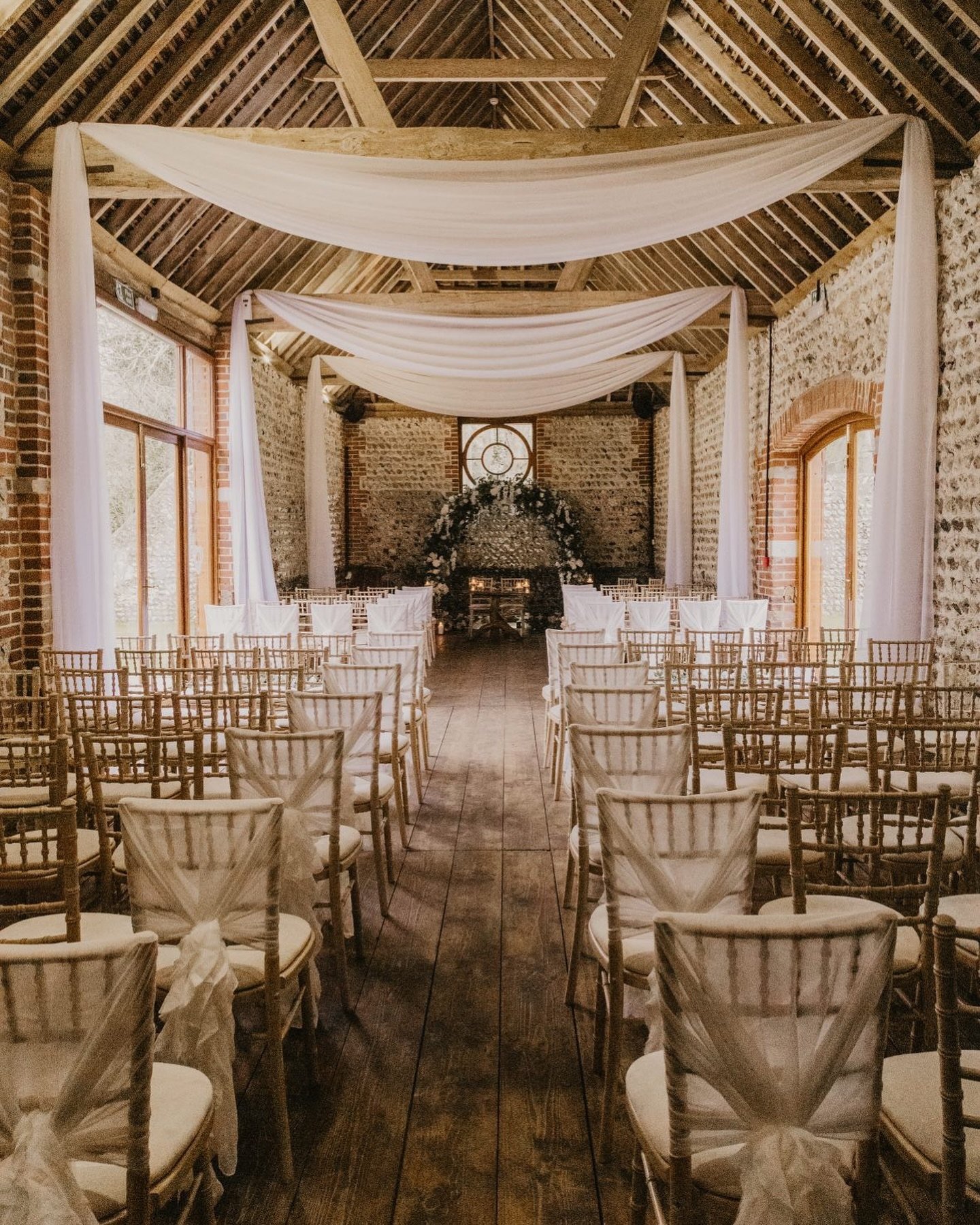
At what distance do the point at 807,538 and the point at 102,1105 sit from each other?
875 cm

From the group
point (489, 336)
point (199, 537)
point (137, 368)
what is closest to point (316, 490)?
point (199, 537)

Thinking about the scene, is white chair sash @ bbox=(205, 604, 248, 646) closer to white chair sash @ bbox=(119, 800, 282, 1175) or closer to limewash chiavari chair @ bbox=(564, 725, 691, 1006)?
limewash chiavari chair @ bbox=(564, 725, 691, 1006)

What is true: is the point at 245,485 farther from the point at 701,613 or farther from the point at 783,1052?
the point at 783,1052

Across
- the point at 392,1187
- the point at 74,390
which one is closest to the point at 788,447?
the point at 74,390

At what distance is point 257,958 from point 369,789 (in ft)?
5.33

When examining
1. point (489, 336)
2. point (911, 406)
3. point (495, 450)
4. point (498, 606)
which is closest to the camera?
point (911, 406)

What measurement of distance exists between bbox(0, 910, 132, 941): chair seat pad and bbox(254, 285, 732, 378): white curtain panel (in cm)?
549

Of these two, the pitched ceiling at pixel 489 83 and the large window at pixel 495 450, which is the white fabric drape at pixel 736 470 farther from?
the large window at pixel 495 450

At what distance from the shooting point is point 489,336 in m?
7.17

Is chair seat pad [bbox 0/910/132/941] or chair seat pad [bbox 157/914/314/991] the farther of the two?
chair seat pad [bbox 0/910/132/941]

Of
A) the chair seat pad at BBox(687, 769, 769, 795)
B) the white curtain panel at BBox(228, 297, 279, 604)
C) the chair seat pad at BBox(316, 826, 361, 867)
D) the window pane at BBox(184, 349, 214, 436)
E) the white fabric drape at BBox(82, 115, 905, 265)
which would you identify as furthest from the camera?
the window pane at BBox(184, 349, 214, 436)

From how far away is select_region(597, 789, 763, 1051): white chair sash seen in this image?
2156 mm

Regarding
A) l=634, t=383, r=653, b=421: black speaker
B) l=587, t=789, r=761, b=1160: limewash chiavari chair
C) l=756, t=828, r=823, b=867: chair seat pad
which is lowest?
l=756, t=828, r=823, b=867: chair seat pad

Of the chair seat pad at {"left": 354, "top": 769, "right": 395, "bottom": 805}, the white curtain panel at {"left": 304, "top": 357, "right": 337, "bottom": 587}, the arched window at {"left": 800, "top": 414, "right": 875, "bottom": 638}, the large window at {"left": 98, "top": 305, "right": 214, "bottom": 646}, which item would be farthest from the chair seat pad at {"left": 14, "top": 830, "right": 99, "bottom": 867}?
the white curtain panel at {"left": 304, "top": 357, "right": 337, "bottom": 587}
